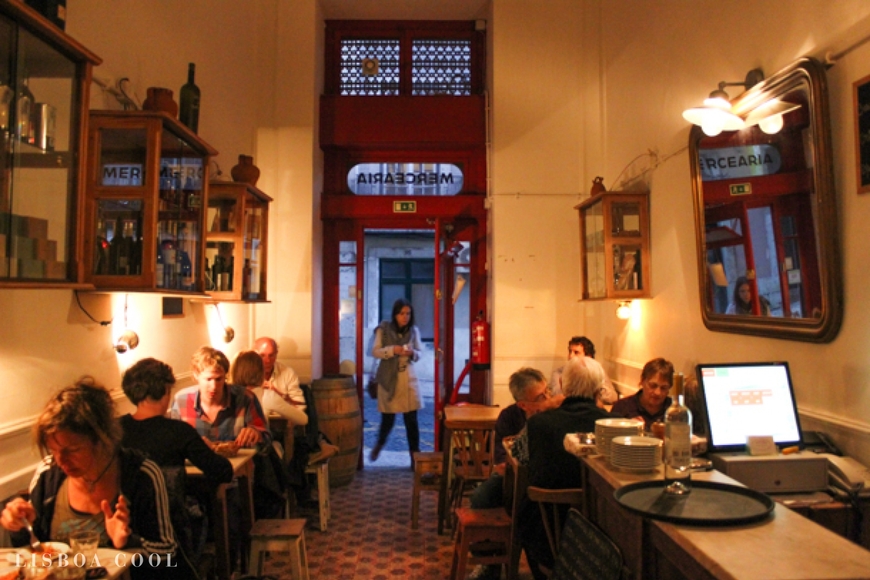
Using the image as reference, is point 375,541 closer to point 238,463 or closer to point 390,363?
point 238,463

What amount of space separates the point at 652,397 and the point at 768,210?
4.09 ft

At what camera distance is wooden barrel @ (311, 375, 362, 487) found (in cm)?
603

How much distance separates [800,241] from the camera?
2943 mm

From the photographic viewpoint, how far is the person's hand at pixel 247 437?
364 centimetres

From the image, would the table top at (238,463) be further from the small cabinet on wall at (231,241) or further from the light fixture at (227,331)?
the light fixture at (227,331)

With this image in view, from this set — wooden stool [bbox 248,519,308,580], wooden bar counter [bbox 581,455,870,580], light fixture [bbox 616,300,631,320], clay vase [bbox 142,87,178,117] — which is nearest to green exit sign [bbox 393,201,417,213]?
light fixture [bbox 616,300,631,320]

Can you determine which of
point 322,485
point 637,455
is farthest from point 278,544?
point 637,455

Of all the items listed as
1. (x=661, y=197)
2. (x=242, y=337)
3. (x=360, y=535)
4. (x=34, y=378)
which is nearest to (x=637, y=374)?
(x=661, y=197)

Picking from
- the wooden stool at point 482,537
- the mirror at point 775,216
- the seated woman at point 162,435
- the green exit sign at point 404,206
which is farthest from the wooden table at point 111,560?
the green exit sign at point 404,206

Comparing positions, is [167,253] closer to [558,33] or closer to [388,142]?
[388,142]

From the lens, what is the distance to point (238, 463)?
10.9ft

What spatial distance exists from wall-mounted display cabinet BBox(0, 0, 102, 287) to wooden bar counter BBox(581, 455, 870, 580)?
7.09 feet

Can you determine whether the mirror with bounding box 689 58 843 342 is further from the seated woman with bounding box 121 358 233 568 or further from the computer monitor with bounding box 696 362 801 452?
the seated woman with bounding box 121 358 233 568

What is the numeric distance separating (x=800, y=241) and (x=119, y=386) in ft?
11.2
